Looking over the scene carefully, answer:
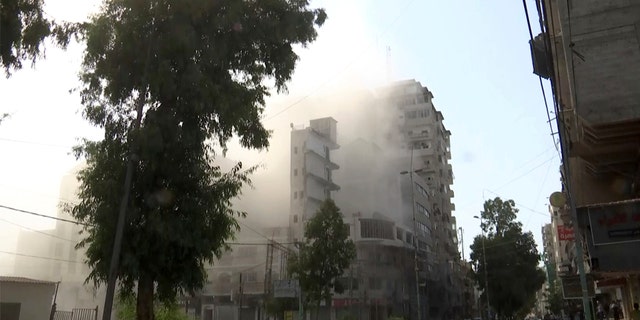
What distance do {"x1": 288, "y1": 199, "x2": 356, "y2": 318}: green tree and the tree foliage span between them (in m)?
19.0

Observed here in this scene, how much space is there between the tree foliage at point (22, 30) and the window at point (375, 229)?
49.0 m

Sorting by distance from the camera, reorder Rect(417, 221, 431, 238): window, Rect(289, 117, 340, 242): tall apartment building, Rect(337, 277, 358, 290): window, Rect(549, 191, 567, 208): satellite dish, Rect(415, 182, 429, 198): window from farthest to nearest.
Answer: Rect(415, 182, 429, 198): window < Rect(417, 221, 431, 238): window < Rect(289, 117, 340, 242): tall apartment building < Rect(337, 277, 358, 290): window < Rect(549, 191, 567, 208): satellite dish

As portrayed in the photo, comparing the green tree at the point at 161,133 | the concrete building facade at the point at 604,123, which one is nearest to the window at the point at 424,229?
the concrete building facade at the point at 604,123

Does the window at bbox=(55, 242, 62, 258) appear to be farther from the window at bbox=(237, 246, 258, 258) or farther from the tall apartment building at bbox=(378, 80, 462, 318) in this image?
the tall apartment building at bbox=(378, 80, 462, 318)

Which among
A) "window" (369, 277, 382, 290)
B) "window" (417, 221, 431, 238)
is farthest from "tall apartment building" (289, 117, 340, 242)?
"window" (417, 221, 431, 238)

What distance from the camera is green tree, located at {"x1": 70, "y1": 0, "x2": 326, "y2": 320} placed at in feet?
39.2

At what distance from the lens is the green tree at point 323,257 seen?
27953 millimetres

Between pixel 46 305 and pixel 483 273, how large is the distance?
4332 cm

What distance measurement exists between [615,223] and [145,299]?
47.7 feet

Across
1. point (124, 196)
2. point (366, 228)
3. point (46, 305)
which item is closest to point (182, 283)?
point (124, 196)

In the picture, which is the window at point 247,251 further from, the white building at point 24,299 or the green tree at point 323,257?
the white building at point 24,299

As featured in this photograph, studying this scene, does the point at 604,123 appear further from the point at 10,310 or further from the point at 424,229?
the point at 424,229

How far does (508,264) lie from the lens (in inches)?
2048

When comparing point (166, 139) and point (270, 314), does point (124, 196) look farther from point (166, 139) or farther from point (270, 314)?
point (270, 314)
